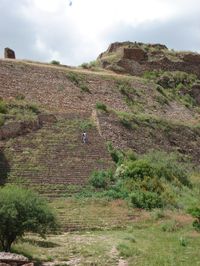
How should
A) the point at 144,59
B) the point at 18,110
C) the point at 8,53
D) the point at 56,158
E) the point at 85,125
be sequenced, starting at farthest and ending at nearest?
1. the point at 144,59
2. the point at 8,53
3. the point at 18,110
4. the point at 85,125
5. the point at 56,158

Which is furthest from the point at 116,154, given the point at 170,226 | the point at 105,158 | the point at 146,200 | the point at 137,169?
the point at 170,226

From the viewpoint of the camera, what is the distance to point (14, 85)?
3350 centimetres

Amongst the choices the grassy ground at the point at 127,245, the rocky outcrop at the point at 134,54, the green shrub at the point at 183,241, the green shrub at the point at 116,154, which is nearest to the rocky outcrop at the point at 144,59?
the rocky outcrop at the point at 134,54

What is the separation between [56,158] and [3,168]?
8.80ft

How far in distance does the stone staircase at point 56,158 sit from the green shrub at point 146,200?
7.72ft

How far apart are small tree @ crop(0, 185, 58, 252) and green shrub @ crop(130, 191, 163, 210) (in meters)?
7.19

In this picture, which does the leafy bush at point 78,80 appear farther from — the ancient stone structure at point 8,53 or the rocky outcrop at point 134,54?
the rocky outcrop at point 134,54

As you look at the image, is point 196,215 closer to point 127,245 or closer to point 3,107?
point 127,245

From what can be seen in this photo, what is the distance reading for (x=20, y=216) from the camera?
1577 centimetres

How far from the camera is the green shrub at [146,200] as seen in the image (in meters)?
23.3

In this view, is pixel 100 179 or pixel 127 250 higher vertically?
pixel 100 179

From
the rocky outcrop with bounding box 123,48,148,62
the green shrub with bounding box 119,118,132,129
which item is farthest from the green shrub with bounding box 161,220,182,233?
the rocky outcrop with bounding box 123,48,148,62

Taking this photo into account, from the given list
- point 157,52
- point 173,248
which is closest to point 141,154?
point 173,248

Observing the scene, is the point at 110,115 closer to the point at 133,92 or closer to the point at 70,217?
the point at 133,92
